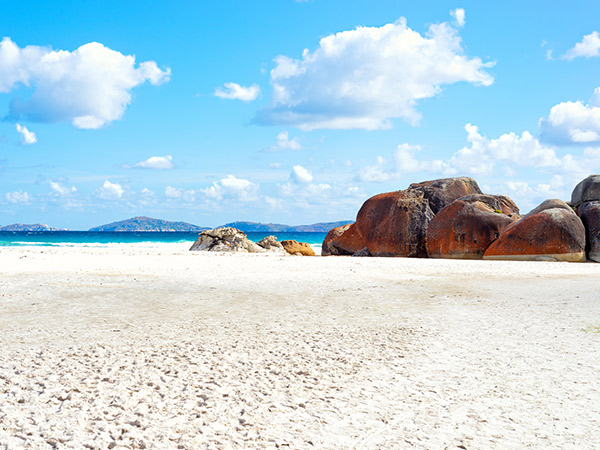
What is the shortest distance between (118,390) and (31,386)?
27.7 inches

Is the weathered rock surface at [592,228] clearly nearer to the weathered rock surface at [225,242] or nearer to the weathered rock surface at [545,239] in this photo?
the weathered rock surface at [545,239]

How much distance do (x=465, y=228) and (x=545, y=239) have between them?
2.74 meters

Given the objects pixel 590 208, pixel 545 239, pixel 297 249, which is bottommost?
pixel 297 249

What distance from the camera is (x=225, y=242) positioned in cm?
2520

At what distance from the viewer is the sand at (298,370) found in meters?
3.14

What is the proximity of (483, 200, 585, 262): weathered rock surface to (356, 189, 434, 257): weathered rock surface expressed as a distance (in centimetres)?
357

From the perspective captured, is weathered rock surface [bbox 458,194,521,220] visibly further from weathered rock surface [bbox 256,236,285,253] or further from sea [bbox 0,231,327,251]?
sea [bbox 0,231,327,251]

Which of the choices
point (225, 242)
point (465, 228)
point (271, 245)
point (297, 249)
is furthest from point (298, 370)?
point (271, 245)

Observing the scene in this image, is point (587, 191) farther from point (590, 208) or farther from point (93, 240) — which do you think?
point (93, 240)

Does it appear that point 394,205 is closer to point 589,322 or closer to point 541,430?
point 589,322

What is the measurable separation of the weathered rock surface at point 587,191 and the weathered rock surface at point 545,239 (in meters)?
2.82

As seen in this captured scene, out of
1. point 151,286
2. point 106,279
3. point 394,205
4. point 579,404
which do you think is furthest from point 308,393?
point 394,205

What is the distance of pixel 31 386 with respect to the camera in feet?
12.6

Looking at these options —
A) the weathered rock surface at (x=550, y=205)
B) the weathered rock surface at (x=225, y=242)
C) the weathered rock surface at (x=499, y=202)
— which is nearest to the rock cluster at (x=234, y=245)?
the weathered rock surface at (x=225, y=242)
